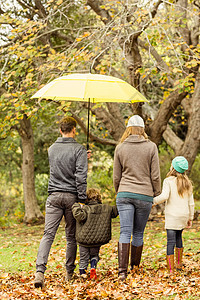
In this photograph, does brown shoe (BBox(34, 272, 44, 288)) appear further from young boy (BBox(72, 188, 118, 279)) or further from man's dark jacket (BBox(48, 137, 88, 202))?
man's dark jacket (BBox(48, 137, 88, 202))

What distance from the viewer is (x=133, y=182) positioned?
4680 mm

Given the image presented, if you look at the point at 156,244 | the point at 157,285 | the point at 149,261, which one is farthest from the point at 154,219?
the point at 157,285

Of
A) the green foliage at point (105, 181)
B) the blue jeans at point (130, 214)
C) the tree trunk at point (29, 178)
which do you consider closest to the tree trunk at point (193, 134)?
the green foliage at point (105, 181)

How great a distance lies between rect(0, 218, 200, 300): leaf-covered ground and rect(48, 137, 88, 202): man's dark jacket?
1064 mm

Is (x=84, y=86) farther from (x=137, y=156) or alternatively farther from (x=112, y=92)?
(x=137, y=156)

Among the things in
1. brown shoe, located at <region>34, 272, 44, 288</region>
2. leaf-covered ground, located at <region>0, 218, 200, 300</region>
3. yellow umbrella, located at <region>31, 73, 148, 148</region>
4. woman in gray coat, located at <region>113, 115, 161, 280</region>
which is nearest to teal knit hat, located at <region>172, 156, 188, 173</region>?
woman in gray coat, located at <region>113, 115, 161, 280</region>

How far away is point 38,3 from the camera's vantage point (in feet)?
36.0

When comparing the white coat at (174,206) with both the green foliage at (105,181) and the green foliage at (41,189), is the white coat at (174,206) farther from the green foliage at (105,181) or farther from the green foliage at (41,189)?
the green foliage at (41,189)

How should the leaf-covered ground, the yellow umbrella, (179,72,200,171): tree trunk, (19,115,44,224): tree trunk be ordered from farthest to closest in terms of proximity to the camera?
(19,115,44,224): tree trunk
(179,72,200,171): tree trunk
the yellow umbrella
the leaf-covered ground

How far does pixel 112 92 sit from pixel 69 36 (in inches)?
308

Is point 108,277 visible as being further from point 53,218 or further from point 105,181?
point 105,181

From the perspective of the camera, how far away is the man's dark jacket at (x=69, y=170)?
4.79 metres

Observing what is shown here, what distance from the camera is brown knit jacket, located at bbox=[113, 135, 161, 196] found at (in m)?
4.68

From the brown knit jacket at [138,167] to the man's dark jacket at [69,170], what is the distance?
399 mm
